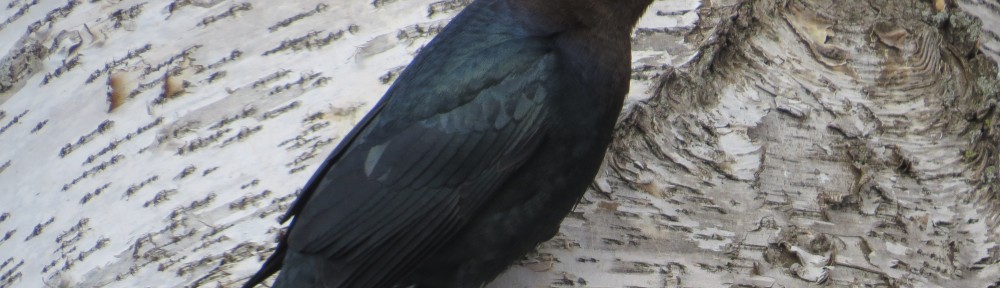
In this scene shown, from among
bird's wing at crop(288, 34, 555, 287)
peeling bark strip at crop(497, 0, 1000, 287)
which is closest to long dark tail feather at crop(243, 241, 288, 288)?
bird's wing at crop(288, 34, 555, 287)

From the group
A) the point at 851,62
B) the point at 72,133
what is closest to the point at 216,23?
the point at 72,133

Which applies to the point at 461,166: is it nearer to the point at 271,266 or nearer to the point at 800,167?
the point at 271,266

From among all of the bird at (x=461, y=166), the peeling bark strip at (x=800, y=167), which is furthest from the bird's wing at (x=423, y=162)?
the peeling bark strip at (x=800, y=167)

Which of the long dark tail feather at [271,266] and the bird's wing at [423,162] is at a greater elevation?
the bird's wing at [423,162]

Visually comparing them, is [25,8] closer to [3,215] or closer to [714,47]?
[3,215]

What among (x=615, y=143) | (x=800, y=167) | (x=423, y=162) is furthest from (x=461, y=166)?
(x=800, y=167)

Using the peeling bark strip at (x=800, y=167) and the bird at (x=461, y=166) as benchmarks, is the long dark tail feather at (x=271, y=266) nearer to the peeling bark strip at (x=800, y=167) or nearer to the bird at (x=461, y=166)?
the bird at (x=461, y=166)
